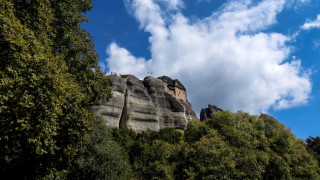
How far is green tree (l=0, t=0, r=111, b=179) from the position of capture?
31.1 ft

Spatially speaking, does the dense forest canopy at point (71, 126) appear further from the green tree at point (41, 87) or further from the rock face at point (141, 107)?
the rock face at point (141, 107)

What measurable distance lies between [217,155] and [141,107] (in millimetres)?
40736

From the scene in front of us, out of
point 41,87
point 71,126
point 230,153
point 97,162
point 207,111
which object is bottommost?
point 97,162

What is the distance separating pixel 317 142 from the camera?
60062 millimetres

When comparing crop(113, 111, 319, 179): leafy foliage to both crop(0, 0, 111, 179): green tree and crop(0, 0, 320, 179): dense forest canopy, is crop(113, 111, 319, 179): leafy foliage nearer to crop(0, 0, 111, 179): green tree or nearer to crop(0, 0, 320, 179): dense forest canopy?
crop(0, 0, 320, 179): dense forest canopy

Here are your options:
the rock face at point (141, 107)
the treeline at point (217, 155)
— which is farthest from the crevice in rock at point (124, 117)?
the treeline at point (217, 155)

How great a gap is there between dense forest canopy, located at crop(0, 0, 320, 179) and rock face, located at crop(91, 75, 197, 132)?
85.0ft

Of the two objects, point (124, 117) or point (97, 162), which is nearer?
point (97, 162)

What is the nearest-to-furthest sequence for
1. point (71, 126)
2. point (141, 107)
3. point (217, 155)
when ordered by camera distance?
point (71, 126), point (217, 155), point (141, 107)

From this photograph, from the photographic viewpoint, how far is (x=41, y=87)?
1028 centimetres

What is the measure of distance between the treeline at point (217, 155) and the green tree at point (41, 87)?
22.6 feet

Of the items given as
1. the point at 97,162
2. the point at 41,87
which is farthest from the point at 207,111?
the point at 41,87

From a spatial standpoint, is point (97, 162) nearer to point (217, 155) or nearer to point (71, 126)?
point (71, 126)

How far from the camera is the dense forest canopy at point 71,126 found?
9.70 metres
